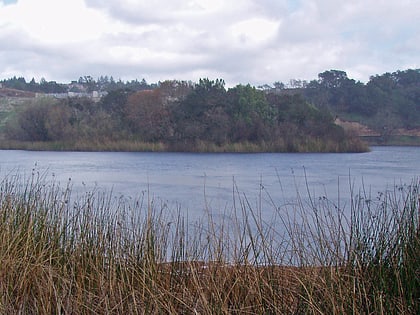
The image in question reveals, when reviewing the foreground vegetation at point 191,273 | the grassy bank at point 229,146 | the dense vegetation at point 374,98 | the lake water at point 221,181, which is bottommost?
the lake water at point 221,181

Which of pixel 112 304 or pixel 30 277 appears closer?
pixel 112 304

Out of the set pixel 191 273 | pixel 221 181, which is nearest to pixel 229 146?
pixel 221 181

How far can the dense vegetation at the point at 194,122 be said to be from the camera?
32.2 m

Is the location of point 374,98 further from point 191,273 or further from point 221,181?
point 191,273

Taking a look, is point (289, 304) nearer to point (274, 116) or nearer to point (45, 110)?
point (274, 116)

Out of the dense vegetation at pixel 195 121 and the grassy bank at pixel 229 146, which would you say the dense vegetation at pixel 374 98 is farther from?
the grassy bank at pixel 229 146

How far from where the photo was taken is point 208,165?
22.2m

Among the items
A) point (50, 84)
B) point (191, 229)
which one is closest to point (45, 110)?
point (191, 229)

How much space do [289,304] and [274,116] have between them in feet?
100

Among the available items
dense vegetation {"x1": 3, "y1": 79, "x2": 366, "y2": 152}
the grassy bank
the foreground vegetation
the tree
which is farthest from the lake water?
the tree

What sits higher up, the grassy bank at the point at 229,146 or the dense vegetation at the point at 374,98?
the dense vegetation at the point at 374,98

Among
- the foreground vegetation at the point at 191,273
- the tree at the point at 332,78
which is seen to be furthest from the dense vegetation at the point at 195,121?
the foreground vegetation at the point at 191,273

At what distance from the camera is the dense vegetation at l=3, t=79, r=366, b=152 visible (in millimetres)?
32250

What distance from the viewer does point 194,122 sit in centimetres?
3266
